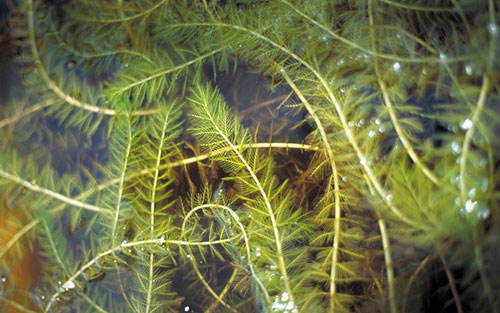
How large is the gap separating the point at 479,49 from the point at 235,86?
21.7 inches

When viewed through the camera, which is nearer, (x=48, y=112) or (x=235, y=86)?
(x=235, y=86)

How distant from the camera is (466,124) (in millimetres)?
730

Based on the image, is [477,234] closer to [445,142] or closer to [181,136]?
[445,142]

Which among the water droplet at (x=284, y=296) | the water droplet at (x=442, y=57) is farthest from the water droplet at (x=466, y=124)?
the water droplet at (x=284, y=296)

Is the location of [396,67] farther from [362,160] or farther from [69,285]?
[69,285]

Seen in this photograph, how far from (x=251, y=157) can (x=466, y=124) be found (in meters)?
0.47

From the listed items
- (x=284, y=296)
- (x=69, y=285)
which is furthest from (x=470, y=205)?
(x=69, y=285)

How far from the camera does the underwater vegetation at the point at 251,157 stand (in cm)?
74

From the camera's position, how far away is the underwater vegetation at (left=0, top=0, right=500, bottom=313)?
736mm

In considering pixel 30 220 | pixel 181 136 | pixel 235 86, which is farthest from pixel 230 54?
pixel 30 220

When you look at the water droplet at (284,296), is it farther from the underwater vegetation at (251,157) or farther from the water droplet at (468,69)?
the water droplet at (468,69)

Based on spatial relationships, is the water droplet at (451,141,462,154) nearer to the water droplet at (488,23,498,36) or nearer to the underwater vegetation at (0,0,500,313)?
the underwater vegetation at (0,0,500,313)

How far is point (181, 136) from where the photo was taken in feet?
3.22

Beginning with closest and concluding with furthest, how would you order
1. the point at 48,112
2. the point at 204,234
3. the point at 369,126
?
A: the point at 369,126 < the point at 204,234 < the point at 48,112
